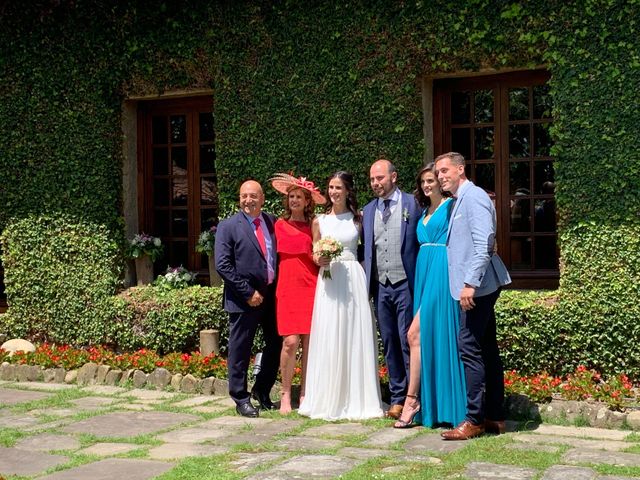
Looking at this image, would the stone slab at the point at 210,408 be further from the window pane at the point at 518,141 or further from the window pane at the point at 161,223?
the window pane at the point at 518,141

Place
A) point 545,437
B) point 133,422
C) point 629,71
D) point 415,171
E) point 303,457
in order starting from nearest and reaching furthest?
point 303,457 < point 545,437 < point 133,422 < point 629,71 < point 415,171

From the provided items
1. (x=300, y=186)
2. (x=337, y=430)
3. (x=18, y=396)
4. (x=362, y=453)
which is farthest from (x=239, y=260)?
(x=18, y=396)

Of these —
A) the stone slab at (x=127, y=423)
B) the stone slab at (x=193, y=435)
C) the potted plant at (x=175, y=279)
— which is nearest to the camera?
the stone slab at (x=193, y=435)

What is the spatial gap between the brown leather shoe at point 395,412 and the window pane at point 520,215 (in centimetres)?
283

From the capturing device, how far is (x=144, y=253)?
10539mm

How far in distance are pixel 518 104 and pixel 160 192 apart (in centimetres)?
436

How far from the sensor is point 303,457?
19.2 ft

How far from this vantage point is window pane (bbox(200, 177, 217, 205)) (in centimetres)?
1054

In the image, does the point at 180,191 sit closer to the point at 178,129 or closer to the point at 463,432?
the point at 178,129

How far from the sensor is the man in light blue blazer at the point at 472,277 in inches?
248

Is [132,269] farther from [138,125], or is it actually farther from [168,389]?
[168,389]

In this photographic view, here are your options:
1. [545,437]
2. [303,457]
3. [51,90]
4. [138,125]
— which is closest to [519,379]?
[545,437]

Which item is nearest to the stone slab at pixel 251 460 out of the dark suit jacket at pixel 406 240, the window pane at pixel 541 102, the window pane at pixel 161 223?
the dark suit jacket at pixel 406 240

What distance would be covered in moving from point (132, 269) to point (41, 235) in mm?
1122
